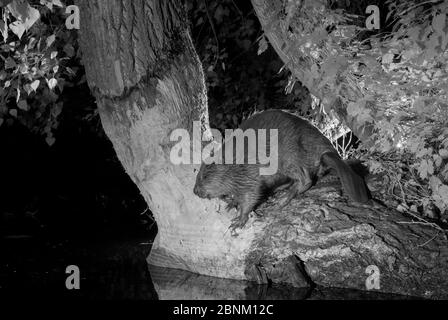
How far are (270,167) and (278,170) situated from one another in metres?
0.06

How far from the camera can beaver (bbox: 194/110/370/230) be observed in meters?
3.81

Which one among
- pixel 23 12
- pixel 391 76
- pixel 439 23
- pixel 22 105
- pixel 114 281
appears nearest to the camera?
pixel 23 12

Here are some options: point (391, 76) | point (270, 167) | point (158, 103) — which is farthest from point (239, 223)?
point (391, 76)

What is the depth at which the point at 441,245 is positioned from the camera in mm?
3256

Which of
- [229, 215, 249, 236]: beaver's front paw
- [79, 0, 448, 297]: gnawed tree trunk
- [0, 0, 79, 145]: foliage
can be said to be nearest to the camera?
[79, 0, 448, 297]: gnawed tree trunk

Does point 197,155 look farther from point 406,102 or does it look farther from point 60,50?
point 60,50

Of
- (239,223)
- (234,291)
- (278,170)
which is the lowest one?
(234,291)

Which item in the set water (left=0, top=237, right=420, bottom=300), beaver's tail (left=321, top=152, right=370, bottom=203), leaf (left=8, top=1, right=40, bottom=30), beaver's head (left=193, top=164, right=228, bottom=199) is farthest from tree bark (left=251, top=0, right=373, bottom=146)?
leaf (left=8, top=1, right=40, bottom=30)

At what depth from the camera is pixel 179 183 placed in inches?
157

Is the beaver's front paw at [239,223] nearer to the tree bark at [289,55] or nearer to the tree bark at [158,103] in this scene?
the tree bark at [158,103]

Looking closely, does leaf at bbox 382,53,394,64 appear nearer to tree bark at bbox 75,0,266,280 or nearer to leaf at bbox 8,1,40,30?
tree bark at bbox 75,0,266,280

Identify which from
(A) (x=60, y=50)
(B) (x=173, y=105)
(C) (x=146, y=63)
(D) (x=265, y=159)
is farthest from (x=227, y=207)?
(A) (x=60, y=50)

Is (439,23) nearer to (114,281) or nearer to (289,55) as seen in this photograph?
(289,55)

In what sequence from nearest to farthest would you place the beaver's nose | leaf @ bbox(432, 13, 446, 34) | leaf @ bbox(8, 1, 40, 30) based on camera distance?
1. leaf @ bbox(8, 1, 40, 30)
2. leaf @ bbox(432, 13, 446, 34)
3. the beaver's nose
